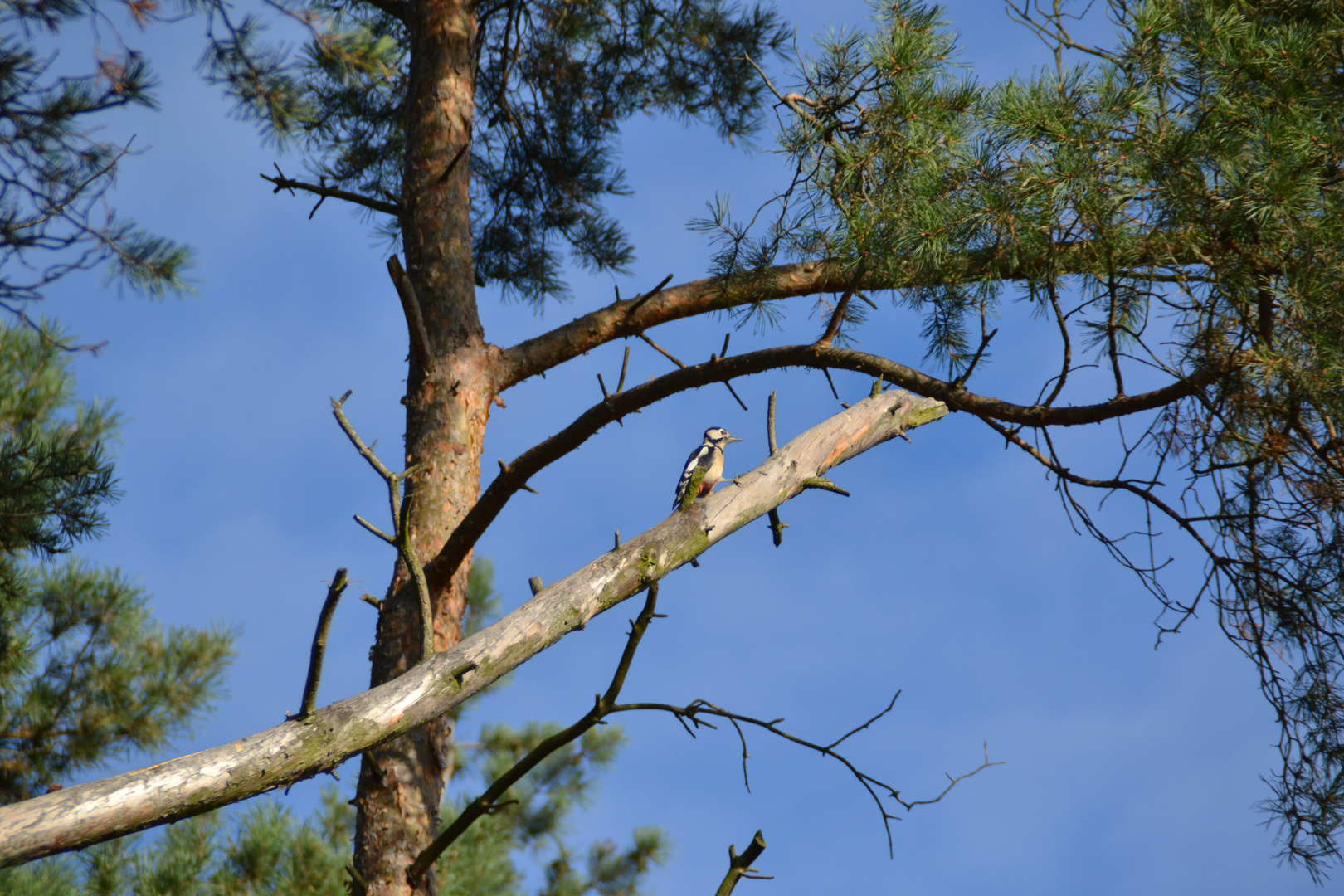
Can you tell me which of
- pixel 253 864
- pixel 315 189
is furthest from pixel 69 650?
pixel 315 189

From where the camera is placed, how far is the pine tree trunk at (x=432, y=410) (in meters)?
2.35

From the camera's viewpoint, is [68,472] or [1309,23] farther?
[68,472]

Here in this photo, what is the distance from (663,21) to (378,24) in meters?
1.34

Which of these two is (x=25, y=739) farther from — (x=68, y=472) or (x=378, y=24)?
(x=378, y=24)

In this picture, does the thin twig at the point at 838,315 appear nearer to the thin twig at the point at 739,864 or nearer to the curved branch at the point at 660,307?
the curved branch at the point at 660,307

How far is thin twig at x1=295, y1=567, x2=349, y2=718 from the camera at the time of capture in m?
1.49

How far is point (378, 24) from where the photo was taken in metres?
4.38

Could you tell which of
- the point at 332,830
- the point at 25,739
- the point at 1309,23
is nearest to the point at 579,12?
the point at 1309,23

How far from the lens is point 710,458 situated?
3.67 metres

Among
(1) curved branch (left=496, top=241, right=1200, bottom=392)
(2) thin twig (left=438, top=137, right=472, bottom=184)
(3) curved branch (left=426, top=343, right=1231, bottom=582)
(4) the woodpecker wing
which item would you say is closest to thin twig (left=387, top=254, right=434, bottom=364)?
(1) curved branch (left=496, top=241, right=1200, bottom=392)

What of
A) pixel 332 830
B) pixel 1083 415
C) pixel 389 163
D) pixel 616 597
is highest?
pixel 389 163

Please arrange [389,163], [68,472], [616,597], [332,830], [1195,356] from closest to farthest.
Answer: [616,597] < [1195,356] < [68,472] < [389,163] < [332,830]

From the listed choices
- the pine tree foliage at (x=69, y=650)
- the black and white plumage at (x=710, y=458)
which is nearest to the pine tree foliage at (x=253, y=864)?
the pine tree foliage at (x=69, y=650)

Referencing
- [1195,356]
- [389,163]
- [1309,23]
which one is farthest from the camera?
[389,163]
